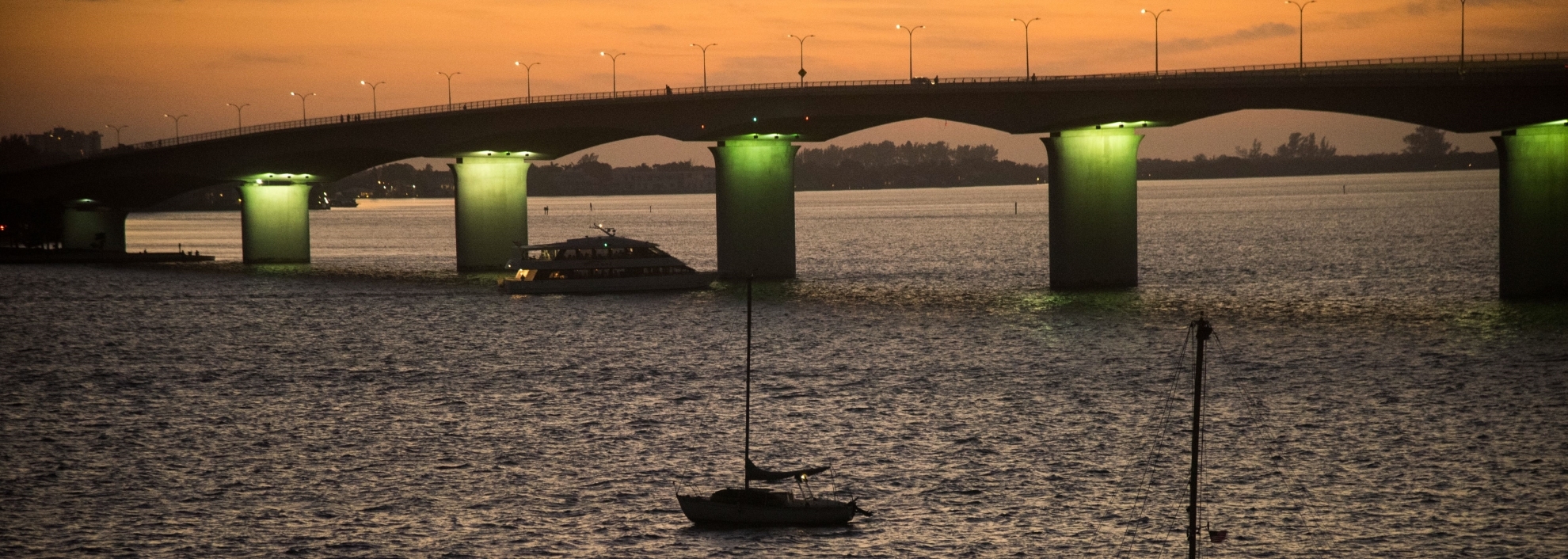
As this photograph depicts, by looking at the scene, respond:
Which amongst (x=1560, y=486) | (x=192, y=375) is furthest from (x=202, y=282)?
(x=1560, y=486)

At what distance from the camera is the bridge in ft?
211

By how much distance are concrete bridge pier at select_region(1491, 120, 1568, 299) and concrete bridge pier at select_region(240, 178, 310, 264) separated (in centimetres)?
8762

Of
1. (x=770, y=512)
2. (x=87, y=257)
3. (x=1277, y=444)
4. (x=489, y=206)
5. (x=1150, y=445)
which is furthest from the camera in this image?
(x=87, y=257)

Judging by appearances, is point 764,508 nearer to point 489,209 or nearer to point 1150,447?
point 1150,447

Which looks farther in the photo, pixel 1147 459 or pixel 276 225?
pixel 276 225

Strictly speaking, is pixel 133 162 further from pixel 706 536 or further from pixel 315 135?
pixel 706 536

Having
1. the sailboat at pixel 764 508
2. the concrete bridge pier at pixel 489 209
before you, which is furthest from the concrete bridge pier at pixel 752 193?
the sailboat at pixel 764 508

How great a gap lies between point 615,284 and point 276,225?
153 feet

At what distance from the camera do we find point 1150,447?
38.2 metres

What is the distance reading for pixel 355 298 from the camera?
292 ft

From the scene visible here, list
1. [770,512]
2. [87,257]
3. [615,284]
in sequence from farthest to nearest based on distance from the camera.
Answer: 1. [87,257]
2. [615,284]
3. [770,512]

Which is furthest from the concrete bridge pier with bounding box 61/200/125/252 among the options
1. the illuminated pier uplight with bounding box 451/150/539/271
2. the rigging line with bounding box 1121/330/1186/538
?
the rigging line with bounding box 1121/330/1186/538

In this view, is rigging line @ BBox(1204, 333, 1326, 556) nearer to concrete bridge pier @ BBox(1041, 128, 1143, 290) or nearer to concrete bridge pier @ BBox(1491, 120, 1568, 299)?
concrete bridge pier @ BBox(1491, 120, 1568, 299)

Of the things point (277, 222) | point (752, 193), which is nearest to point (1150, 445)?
point (752, 193)
